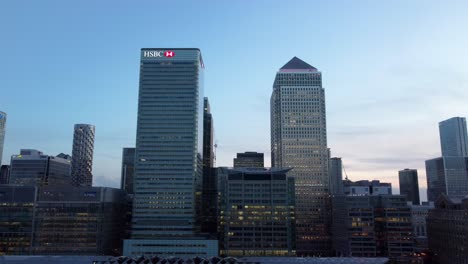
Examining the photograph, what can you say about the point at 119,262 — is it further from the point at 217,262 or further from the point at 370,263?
the point at 370,263

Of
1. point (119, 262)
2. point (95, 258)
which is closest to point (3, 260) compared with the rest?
point (95, 258)

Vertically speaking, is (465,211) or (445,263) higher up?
(465,211)

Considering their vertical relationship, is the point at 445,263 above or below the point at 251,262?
below

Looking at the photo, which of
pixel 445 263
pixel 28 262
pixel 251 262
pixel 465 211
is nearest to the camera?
pixel 251 262

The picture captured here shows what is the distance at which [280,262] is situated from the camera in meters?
108

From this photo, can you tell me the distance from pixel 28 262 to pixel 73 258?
1159cm

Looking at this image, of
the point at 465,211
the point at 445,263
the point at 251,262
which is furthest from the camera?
the point at 445,263

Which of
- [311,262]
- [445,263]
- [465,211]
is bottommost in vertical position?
[445,263]

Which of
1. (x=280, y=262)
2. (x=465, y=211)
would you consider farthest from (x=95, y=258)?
(x=465, y=211)

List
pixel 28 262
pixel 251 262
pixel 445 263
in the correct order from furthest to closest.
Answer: pixel 445 263 < pixel 28 262 < pixel 251 262

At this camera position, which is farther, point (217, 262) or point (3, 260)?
point (3, 260)

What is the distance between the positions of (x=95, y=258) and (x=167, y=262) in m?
22.5

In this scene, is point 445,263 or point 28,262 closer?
point 28,262

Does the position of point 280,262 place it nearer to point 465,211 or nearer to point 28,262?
point 28,262
